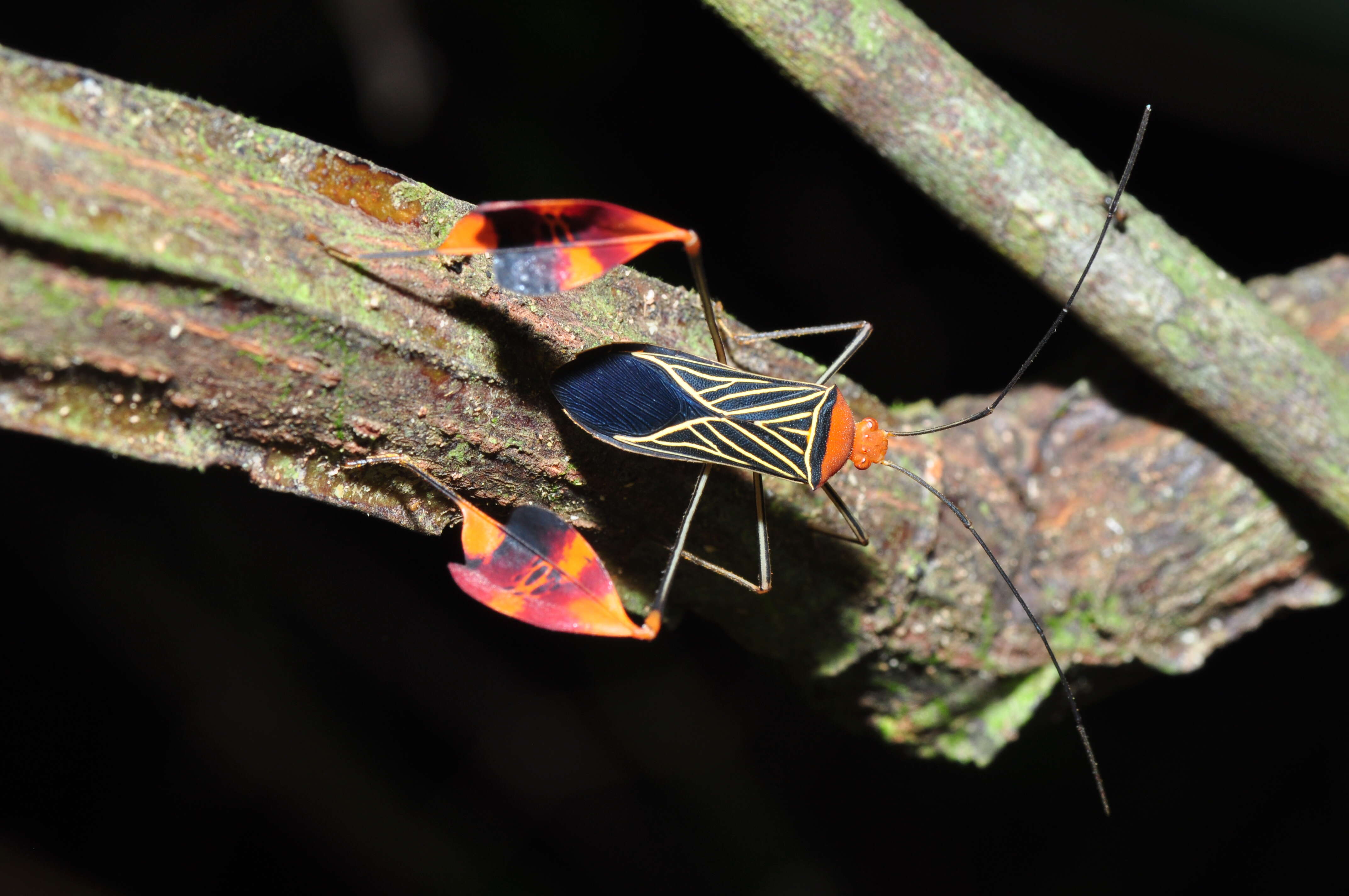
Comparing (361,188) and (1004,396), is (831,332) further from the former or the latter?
(361,188)

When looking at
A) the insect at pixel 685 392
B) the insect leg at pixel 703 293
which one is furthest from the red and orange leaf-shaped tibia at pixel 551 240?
the insect leg at pixel 703 293

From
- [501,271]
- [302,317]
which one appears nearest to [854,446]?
[501,271]

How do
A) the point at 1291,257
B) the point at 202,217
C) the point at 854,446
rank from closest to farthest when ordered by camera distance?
1. the point at 202,217
2. the point at 854,446
3. the point at 1291,257

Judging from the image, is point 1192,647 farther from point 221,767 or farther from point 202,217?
point 221,767

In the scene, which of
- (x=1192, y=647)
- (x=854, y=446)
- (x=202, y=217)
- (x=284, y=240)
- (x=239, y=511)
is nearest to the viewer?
(x=202, y=217)

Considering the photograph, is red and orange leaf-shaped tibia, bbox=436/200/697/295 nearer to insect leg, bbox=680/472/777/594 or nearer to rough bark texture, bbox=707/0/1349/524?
insect leg, bbox=680/472/777/594

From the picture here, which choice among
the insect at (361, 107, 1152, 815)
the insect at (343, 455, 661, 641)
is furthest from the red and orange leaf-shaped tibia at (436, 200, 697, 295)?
the insect at (343, 455, 661, 641)

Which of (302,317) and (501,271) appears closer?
(302,317)
